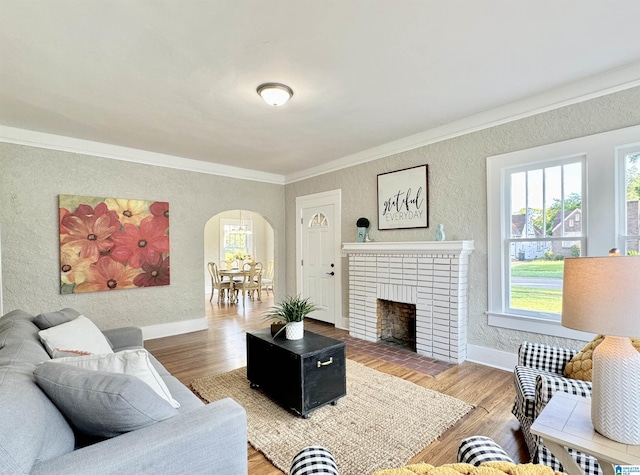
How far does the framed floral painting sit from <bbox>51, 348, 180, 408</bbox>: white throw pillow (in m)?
3.08

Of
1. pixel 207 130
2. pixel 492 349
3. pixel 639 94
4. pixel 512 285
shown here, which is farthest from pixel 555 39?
pixel 207 130

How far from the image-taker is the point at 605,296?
114 cm

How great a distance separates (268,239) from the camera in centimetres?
1062

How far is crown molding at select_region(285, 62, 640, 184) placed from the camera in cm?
252

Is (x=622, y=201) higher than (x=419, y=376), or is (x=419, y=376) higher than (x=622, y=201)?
(x=622, y=201)

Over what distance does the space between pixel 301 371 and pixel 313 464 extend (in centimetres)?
126

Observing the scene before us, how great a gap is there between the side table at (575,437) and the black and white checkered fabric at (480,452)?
0.29 meters

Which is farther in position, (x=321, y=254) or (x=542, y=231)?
(x=321, y=254)

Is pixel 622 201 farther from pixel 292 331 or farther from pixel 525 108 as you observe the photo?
pixel 292 331

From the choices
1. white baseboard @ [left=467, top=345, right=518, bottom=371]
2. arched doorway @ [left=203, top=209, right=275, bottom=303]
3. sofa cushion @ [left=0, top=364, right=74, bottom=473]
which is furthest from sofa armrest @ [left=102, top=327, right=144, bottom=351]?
arched doorway @ [left=203, top=209, right=275, bottom=303]

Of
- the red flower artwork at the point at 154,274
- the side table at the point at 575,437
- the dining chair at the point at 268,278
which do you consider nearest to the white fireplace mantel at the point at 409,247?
the side table at the point at 575,437

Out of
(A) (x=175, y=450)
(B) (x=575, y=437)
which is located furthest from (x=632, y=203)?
(A) (x=175, y=450)

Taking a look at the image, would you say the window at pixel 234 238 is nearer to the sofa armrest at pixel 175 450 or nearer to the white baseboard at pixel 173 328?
the white baseboard at pixel 173 328

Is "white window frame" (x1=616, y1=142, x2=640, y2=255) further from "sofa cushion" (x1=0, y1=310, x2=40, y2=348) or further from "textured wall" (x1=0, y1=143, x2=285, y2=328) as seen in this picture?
"textured wall" (x1=0, y1=143, x2=285, y2=328)
